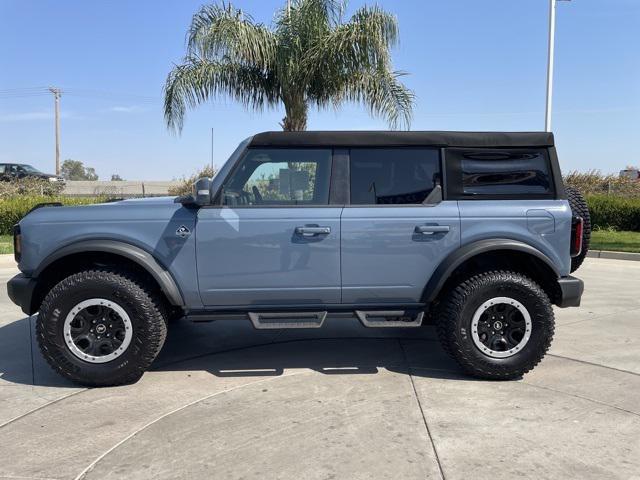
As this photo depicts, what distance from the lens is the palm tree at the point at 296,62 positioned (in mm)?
12391

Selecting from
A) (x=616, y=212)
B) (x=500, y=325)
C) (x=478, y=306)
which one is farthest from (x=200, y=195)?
(x=616, y=212)

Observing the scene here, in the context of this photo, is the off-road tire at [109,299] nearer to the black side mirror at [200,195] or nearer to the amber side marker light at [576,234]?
the black side mirror at [200,195]

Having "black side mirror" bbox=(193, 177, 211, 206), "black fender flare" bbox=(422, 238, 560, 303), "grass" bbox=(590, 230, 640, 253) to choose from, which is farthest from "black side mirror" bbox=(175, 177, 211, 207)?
"grass" bbox=(590, 230, 640, 253)

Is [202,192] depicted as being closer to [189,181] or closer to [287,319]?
[287,319]

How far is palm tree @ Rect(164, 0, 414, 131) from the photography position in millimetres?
12391

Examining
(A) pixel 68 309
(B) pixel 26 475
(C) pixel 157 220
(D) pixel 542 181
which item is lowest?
(B) pixel 26 475

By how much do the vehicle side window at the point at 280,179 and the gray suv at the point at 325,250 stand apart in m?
0.01

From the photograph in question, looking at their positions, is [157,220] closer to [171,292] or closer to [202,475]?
[171,292]

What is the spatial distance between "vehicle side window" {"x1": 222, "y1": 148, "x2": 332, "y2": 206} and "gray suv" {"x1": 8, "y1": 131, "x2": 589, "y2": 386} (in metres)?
0.01

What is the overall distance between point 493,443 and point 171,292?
2488 mm

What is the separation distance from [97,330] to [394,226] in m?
2.42

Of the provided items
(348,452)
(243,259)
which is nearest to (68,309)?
(243,259)

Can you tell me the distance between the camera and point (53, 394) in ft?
13.6

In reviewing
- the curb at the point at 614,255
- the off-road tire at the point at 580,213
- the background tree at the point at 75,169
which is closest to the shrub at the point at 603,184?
the curb at the point at 614,255
